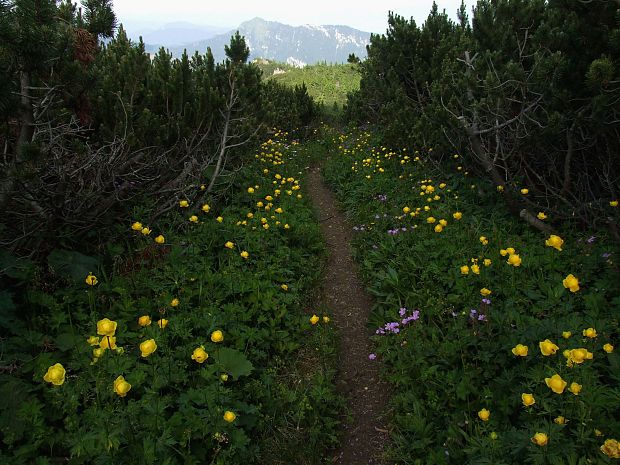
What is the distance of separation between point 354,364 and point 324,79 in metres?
28.3

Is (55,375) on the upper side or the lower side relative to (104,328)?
lower

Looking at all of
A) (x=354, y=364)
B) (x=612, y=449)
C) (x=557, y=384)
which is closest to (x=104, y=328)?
(x=354, y=364)

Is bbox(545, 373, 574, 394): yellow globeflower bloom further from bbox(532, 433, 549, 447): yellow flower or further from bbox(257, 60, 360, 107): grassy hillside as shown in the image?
bbox(257, 60, 360, 107): grassy hillside

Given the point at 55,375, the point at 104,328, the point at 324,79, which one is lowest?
the point at 55,375

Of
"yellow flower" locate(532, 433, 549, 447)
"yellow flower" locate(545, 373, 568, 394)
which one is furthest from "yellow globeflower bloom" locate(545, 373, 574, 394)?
"yellow flower" locate(532, 433, 549, 447)

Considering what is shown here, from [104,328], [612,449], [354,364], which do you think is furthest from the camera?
[354,364]

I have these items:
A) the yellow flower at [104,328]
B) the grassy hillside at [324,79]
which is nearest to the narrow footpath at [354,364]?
the yellow flower at [104,328]

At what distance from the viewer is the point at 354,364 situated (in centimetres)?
371

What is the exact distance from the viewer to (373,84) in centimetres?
1087

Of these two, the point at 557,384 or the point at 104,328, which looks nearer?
the point at 557,384

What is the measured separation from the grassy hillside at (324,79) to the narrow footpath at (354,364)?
1878cm

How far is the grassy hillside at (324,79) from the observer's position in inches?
994

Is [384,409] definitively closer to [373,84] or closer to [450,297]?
[450,297]

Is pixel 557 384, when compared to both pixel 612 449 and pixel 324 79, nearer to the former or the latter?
pixel 612 449
